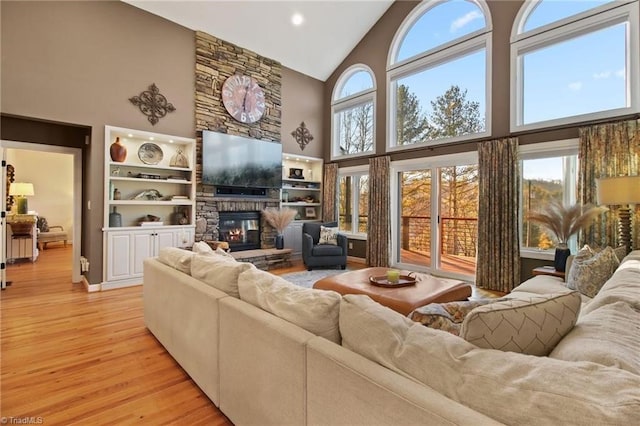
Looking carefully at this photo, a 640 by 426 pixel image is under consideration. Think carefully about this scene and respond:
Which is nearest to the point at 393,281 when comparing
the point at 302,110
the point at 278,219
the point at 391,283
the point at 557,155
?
the point at 391,283

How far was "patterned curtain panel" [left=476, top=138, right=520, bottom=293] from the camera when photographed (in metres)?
4.42

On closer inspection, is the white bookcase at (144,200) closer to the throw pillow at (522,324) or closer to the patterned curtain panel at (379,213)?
the patterned curtain panel at (379,213)

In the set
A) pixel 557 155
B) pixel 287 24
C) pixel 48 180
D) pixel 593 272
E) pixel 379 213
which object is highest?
pixel 287 24

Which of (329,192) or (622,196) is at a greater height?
(329,192)

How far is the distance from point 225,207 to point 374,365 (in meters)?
5.21

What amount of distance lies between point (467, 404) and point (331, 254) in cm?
490

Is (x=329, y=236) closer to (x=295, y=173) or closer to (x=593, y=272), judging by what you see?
(x=295, y=173)

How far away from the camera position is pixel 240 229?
20.5 feet

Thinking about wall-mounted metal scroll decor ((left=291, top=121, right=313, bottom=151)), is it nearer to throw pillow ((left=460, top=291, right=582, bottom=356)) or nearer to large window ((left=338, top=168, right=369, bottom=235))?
large window ((left=338, top=168, right=369, bottom=235))

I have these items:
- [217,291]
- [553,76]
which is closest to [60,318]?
[217,291]

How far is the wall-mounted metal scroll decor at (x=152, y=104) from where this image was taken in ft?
15.6

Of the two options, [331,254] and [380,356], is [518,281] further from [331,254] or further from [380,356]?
[380,356]

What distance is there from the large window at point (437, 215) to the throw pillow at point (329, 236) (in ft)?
3.85

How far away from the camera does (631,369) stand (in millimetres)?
Answer: 811
